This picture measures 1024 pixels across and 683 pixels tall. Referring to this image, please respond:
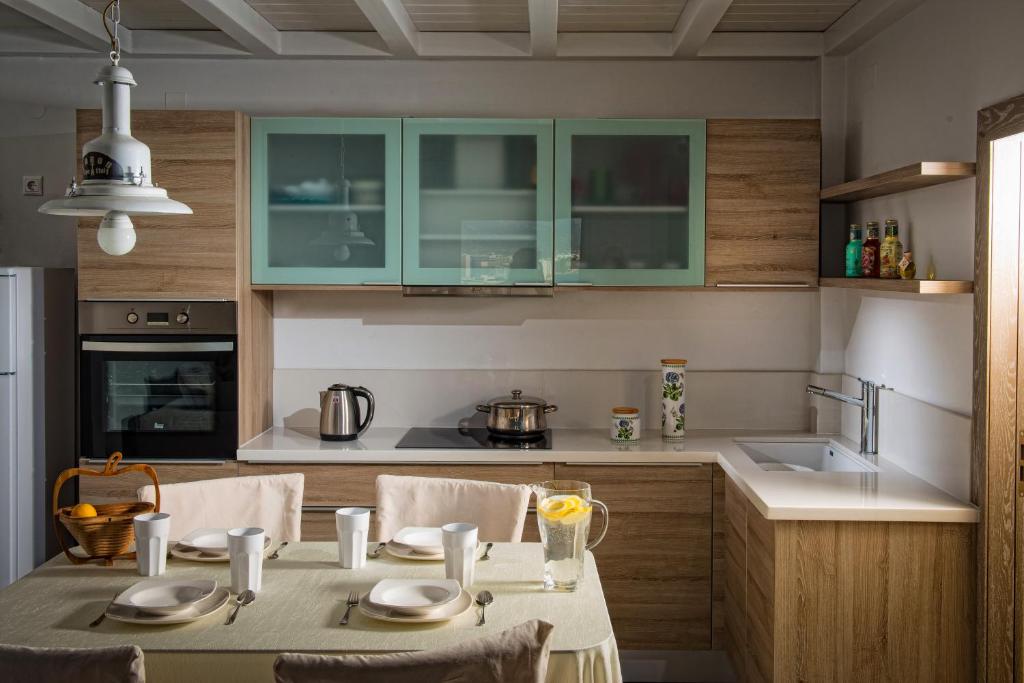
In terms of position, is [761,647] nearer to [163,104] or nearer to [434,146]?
[434,146]

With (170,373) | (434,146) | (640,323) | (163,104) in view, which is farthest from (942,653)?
(163,104)

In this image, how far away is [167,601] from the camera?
82.4 inches

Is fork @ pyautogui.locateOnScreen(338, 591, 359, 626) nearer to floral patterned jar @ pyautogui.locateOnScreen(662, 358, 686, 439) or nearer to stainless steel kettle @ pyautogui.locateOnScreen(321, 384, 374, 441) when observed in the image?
stainless steel kettle @ pyautogui.locateOnScreen(321, 384, 374, 441)

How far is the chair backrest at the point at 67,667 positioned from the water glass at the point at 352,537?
78cm

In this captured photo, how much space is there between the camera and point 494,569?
2371 millimetres

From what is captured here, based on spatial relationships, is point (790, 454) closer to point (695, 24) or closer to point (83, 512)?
point (695, 24)

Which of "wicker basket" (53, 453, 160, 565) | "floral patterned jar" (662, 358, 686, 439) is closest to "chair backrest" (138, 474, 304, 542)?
"wicker basket" (53, 453, 160, 565)

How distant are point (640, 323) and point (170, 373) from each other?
191 centimetres

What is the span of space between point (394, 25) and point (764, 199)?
154cm

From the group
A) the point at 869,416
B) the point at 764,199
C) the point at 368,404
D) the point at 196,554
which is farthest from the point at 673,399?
the point at 196,554

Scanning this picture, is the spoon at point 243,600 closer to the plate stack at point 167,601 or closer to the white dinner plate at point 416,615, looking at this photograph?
the plate stack at point 167,601

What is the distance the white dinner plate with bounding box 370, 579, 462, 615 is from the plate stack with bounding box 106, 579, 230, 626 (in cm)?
34

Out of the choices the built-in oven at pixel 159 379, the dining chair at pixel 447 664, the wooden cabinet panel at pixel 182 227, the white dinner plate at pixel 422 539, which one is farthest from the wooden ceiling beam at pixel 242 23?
the dining chair at pixel 447 664

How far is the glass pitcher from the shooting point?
7.14 ft
